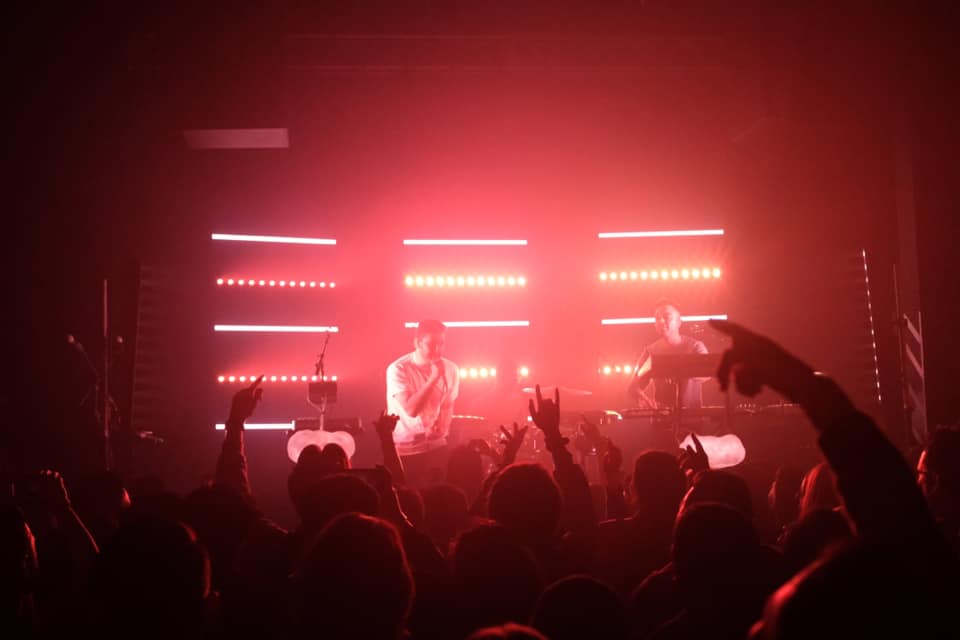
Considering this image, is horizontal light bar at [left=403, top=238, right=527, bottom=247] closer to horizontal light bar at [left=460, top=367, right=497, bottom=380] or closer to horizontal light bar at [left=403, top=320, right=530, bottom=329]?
horizontal light bar at [left=403, top=320, right=530, bottom=329]

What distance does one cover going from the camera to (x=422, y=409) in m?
10.0

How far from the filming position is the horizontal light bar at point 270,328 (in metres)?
12.3

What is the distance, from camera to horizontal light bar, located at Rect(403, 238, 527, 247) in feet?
42.8

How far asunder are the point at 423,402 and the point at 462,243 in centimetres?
381

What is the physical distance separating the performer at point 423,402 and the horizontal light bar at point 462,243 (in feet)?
9.50

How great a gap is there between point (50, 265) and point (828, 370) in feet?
34.3

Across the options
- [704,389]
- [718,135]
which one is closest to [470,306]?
[704,389]

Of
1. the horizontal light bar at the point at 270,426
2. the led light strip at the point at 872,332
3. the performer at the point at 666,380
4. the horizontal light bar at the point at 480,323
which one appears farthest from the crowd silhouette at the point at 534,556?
the led light strip at the point at 872,332

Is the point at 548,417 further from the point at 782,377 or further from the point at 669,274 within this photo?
the point at 669,274

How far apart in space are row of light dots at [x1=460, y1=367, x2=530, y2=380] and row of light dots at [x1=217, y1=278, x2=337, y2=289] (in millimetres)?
2237

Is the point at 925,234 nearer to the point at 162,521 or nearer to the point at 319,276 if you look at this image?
the point at 319,276

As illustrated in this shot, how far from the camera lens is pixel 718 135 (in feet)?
43.6

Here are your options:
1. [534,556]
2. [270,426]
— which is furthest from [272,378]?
[534,556]

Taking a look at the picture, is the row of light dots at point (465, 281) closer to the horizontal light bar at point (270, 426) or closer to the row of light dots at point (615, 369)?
the row of light dots at point (615, 369)
